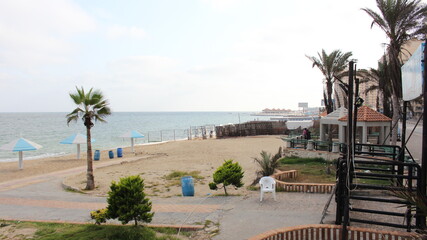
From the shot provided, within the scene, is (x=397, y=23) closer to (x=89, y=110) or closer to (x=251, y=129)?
(x=89, y=110)

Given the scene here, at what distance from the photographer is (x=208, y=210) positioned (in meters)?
7.75

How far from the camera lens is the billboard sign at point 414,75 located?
3.76 m

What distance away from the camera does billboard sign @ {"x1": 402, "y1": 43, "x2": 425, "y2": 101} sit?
3764 mm

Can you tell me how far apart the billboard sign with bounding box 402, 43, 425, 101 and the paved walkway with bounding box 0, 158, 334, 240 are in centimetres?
332

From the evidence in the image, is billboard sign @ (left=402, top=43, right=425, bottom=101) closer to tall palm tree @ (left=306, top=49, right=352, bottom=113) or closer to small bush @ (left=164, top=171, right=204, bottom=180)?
small bush @ (left=164, top=171, right=204, bottom=180)

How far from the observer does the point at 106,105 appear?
43.0 feet

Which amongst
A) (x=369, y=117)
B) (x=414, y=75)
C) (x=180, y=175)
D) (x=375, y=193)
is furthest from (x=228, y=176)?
(x=369, y=117)

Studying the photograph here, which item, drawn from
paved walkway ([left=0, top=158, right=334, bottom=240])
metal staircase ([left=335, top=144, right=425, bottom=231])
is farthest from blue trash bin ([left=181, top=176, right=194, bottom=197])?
metal staircase ([left=335, top=144, right=425, bottom=231])

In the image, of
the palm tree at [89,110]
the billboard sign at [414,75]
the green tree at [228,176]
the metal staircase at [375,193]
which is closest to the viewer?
the billboard sign at [414,75]

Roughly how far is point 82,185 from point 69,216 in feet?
19.3

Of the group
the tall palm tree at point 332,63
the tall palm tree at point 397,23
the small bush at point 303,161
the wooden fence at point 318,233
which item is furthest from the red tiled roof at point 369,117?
the wooden fence at point 318,233

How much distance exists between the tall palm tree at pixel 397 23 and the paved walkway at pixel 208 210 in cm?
964

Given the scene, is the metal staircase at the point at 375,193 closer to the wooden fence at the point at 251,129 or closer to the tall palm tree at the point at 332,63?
the tall palm tree at the point at 332,63

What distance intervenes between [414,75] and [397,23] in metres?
13.1
